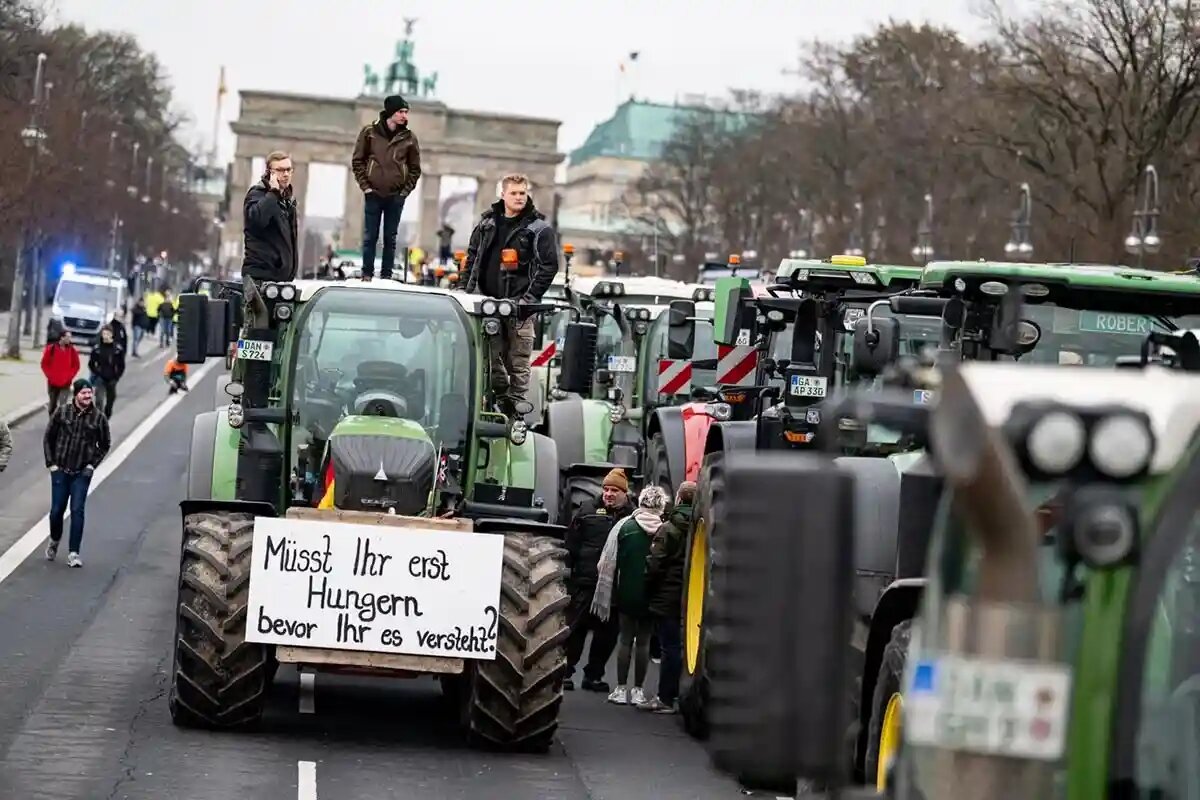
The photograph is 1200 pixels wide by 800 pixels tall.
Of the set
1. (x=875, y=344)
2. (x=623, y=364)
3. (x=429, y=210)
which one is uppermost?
(x=429, y=210)

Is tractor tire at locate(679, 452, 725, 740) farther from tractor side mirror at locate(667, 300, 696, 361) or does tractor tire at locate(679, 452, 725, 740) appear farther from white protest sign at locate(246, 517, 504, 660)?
tractor side mirror at locate(667, 300, 696, 361)

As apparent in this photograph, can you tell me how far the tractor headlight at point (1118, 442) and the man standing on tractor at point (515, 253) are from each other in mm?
12935

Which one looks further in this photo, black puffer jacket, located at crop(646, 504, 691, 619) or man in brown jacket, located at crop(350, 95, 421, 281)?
man in brown jacket, located at crop(350, 95, 421, 281)

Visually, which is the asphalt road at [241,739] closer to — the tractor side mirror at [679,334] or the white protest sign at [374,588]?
the white protest sign at [374,588]

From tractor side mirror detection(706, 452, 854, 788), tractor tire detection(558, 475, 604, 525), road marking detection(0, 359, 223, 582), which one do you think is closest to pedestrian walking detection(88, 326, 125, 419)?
road marking detection(0, 359, 223, 582)

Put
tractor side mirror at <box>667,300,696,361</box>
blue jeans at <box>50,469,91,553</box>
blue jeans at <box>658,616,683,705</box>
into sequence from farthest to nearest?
1. blue jeans at <box>50,469,91,553</box>
2. tractor side mirror at <box>667,300,696,361</box>
3. blue jeans at <box>658,616,683,705</box>

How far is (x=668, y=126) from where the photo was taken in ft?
577

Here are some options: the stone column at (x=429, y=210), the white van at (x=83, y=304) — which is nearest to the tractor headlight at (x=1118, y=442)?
the white van at (x=83, y=304)

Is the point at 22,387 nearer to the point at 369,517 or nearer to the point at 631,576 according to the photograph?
the point at 631,576

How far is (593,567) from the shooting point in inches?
709

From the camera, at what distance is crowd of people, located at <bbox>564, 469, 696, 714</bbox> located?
→ 16828 millimetres

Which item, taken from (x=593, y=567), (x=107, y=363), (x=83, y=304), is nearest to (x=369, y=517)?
(x=593, y=567)

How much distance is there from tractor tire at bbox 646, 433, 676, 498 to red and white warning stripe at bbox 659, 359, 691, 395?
2.61m

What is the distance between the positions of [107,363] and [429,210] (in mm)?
117718
